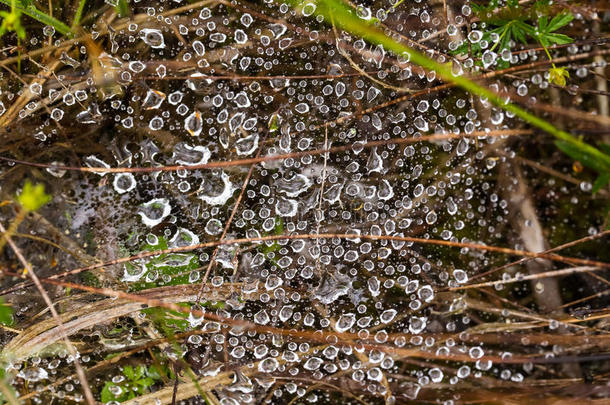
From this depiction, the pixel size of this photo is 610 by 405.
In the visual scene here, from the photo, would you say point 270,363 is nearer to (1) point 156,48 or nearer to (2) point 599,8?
(1) point 156,48

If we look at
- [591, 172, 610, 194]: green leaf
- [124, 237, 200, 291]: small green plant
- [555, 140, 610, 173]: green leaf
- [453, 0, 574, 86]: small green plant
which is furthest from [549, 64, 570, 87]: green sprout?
[124, 237, 200, 291]: small green plant

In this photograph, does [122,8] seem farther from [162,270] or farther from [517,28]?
[517,28]

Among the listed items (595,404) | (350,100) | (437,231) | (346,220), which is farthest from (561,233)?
(350,100)

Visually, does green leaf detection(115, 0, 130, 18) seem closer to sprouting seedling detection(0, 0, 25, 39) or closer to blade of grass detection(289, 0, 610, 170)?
sprouting seedling detection(0, 0, 25, 39)

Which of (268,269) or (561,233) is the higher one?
(561,233)

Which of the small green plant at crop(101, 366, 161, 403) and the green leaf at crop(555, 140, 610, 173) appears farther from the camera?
the small green plant at crop(101, 366, 161, 403)

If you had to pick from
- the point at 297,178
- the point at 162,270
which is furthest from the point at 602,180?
the point at 162,270
